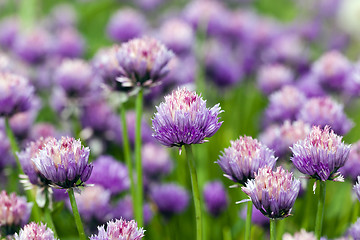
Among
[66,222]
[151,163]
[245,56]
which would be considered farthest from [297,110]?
[245,56]

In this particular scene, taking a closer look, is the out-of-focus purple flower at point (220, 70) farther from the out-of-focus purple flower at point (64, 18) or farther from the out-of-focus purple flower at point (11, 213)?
the out-of-focus purple flower at point (11, 213)

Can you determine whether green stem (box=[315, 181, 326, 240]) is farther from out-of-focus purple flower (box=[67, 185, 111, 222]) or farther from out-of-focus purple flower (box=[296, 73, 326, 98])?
out-of-focus purple flower (box=[296, 73, 326, 98])

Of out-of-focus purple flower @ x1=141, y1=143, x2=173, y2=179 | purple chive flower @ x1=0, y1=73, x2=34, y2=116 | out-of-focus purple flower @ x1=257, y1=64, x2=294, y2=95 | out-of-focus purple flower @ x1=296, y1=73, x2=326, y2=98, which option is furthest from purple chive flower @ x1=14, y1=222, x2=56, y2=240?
out-of-focus purple flower @ x1=257, y1=64, x2=294, y2=95

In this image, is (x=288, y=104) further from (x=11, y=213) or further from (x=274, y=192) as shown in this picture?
(x=11, y=213)

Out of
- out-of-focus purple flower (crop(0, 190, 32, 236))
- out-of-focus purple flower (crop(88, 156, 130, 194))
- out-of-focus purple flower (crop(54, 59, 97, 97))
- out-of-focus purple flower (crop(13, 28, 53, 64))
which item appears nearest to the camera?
out-of-focus purple flower (crop(0, 190, 32, 236))

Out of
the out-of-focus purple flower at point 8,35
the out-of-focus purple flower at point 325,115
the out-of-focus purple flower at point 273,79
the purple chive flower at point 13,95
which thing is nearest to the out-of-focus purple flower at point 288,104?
the out-of-focus purple flower at point 325,115

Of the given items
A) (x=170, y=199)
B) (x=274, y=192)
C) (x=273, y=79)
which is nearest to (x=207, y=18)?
(x=273, y=79)

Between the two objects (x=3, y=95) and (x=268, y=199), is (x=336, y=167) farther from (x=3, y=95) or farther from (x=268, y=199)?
(x=3, y=95)
